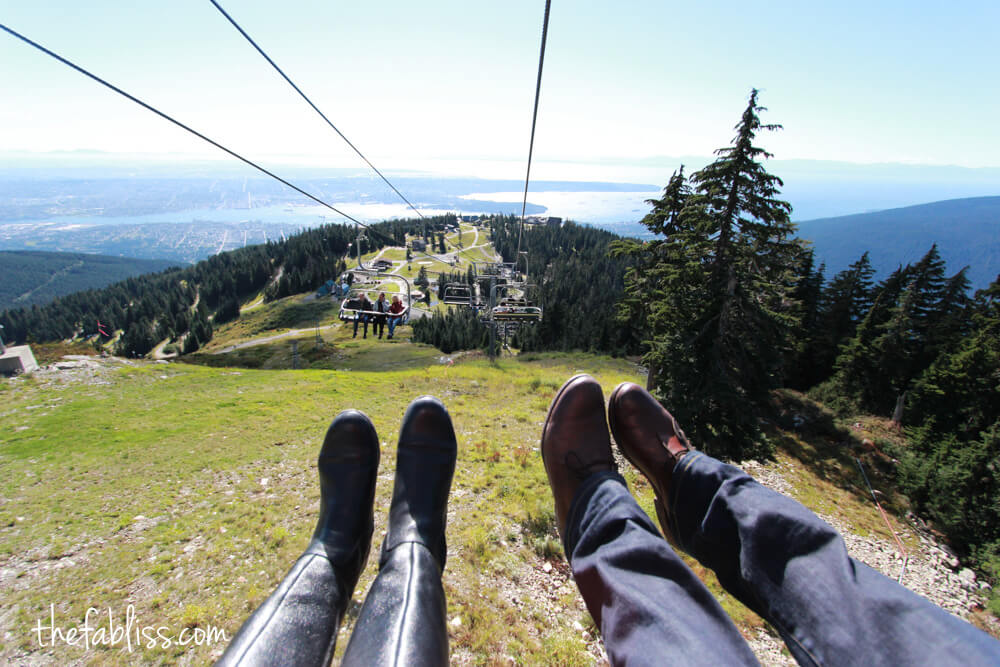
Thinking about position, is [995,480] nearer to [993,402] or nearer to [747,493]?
[993,402]

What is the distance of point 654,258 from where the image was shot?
16.0 meters

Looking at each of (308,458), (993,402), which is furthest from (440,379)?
(993,402)

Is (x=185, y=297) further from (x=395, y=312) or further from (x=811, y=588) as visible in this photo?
(x=811, y=588)

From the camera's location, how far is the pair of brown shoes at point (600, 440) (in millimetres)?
3229

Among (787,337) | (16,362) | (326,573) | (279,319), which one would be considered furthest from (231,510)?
(279,319)

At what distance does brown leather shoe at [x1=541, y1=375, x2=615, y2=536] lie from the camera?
3.21 metres

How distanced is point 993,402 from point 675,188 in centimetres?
1645

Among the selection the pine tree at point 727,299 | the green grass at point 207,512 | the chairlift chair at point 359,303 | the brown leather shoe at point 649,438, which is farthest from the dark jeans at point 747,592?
the chairlift chair at point 359,303

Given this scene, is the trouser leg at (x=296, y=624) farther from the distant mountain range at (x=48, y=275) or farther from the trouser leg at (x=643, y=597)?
the distant mountain range at (x=48, y=275)

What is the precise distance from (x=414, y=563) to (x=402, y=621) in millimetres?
559

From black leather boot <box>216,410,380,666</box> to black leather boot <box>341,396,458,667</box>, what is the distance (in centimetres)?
25

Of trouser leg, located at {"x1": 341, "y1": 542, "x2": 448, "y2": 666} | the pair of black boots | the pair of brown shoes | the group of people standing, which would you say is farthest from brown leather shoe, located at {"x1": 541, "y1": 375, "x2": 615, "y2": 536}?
the group of people standing

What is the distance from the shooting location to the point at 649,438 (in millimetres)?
3480

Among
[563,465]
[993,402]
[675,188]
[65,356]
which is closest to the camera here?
[563,465]
